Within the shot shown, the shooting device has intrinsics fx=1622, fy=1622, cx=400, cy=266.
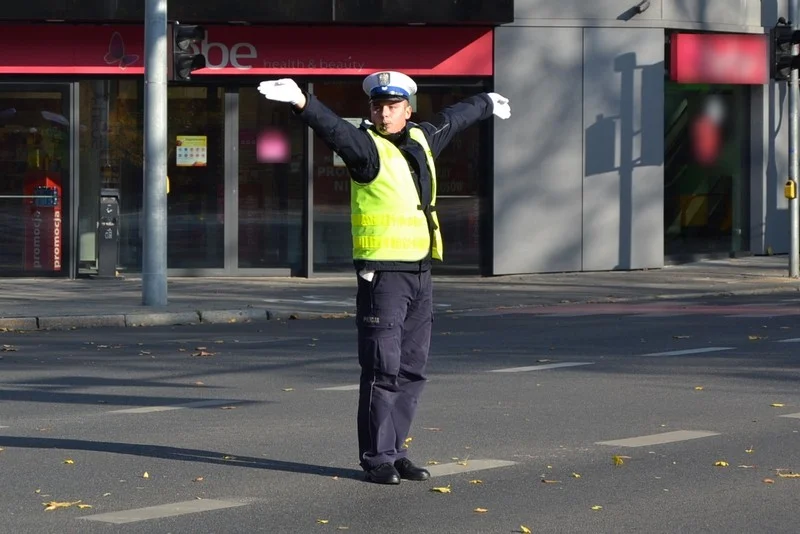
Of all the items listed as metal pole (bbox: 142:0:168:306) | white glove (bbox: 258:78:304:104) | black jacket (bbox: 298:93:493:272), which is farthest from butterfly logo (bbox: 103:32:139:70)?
white glove (bbox: 258:78:304:104)

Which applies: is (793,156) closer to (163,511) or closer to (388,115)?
Result: (388,115)

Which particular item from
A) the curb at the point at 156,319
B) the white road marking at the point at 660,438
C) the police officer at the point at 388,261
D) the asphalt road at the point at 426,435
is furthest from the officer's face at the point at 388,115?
the curb at the point at 156,319

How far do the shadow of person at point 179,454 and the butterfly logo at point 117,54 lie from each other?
13877 mm

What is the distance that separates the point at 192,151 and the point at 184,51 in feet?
17.3

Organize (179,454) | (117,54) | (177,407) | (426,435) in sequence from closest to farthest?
(179,454) < (426,435) < (177,407) < (117,54)

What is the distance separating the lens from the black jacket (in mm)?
7402

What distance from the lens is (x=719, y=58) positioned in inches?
978

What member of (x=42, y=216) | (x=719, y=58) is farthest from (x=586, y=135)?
(x=42, y=216)

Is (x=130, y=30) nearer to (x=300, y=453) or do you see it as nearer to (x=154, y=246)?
(x=154, y=246)

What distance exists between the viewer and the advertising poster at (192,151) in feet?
74.1

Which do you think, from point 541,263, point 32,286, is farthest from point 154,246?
point 541,263

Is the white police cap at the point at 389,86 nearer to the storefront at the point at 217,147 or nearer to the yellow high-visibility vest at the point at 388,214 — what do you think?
the yellow high-visibility vest at the point at 388,214

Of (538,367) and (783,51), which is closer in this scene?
(538,367)

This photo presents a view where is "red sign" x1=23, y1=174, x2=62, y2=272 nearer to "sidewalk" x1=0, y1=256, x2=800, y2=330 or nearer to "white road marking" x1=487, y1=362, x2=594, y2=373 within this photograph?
"sidewalk" x1=0, y1=256, x2=800, y2=330
